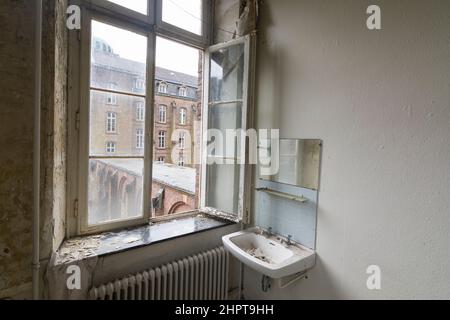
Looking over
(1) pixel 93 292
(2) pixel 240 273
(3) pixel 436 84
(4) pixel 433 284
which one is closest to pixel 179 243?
(1) pixel 93 292

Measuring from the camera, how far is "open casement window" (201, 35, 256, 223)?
6.38ft

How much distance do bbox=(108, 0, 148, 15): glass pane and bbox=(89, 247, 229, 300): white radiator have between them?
1809mm

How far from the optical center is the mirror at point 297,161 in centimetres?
161

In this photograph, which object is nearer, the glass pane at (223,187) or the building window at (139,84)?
the building window at (139,84)

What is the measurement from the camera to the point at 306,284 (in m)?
1.67

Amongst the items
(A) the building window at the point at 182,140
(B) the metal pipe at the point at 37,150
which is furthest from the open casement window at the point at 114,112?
(B) the metal pipe at the point at 37,150

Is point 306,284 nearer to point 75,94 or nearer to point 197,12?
point 75,94

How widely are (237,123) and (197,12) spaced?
3.53ft

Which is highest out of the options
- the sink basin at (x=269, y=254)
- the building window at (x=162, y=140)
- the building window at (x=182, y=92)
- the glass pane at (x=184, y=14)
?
the glass pane at (x=184, y=14)

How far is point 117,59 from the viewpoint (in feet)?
5.36

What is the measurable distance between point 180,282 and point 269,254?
2.18 feet

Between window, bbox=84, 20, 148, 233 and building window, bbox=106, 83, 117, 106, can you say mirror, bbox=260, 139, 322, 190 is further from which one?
building window, bbox=106, 83, 117, 106

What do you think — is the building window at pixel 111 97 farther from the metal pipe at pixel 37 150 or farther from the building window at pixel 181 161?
the building window at pixel 181 161

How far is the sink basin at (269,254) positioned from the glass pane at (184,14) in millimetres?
1782
